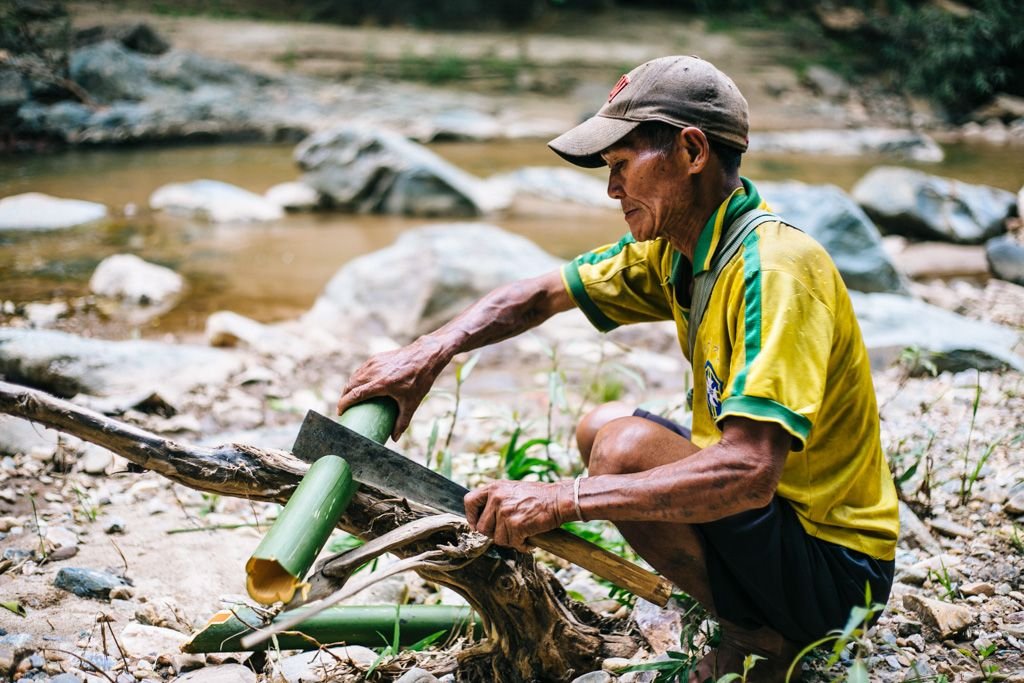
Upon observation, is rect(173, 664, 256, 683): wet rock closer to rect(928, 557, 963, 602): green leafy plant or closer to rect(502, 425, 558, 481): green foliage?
rect(502, 425, 558, 481): green foliage

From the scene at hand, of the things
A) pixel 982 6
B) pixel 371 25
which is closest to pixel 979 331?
pixel 982 6

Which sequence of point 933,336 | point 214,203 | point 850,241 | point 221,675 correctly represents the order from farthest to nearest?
point 214,203 < point 850,241 < point 933,336 < point 221,675

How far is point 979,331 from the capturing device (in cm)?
461

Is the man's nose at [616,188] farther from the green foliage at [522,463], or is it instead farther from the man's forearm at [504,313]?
the green foliage at [522,463]

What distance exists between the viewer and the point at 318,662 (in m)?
2.26

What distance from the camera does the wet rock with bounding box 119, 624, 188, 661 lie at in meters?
2.20

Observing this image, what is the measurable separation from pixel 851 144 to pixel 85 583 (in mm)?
11526

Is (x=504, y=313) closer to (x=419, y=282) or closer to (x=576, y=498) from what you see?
(x=576, y=498)

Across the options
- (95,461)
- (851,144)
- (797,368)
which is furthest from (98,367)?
(851,144)

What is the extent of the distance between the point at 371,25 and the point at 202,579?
15092mm

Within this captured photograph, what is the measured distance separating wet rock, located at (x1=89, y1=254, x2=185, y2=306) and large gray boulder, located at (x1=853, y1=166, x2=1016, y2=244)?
5708 mm

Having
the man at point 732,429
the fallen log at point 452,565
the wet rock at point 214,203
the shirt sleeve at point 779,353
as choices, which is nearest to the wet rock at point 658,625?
the fallen log at point 452,565

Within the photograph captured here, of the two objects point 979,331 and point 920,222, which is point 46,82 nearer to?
point 920,222

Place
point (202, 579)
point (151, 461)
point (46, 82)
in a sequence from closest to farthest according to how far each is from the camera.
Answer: point (151, 461) → point (202, 579) → point (46, 82)
